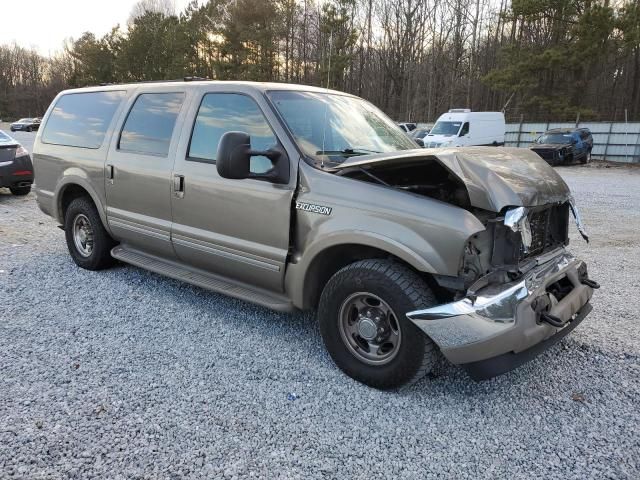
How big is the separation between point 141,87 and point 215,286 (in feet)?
7.09

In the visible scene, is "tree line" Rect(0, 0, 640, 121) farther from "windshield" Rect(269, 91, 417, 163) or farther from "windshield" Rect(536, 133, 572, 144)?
"windshield" Rect(269, 91, 417, 163)

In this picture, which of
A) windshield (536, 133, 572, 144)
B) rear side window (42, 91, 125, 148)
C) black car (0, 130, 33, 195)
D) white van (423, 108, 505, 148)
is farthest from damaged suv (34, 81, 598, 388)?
windshield (536, 133, 572, 144)

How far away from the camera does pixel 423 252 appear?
2.81 m

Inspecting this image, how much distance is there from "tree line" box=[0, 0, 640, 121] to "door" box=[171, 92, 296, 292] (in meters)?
28.5

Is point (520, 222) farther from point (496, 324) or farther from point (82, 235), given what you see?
point (82, 235)

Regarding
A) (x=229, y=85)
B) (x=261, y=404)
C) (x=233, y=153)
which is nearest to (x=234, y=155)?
(x=233, y=153)

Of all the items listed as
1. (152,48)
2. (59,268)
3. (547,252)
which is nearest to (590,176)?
(547,252)

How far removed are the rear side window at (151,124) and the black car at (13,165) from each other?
6.35 m

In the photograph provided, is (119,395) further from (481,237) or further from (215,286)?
(481,237)

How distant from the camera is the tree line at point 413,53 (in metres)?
28.3

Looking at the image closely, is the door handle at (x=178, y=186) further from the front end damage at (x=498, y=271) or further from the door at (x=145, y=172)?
the front end damage at (x=498, y=271)

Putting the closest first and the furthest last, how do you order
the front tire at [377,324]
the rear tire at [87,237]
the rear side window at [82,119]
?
1. the front tire at [377,324]
2. the rear side window at [82,119]
3. the rear tire at [87,237]

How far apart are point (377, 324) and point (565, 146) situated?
2141 cm

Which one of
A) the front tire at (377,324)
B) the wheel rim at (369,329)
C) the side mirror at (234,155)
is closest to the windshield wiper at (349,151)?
the side mirror at (234,155)
